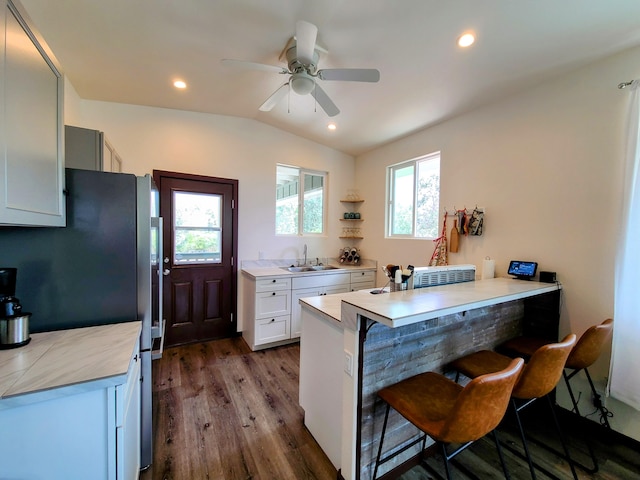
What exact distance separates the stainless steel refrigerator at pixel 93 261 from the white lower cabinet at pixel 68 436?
56 cm

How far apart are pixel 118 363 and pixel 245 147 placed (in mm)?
3170

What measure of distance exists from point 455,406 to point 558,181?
85.3 inches

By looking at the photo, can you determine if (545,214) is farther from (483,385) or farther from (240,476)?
(240,476)

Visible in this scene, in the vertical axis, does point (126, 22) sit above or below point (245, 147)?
above

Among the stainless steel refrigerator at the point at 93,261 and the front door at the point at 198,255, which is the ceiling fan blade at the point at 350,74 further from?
the front door at the point at 198,255

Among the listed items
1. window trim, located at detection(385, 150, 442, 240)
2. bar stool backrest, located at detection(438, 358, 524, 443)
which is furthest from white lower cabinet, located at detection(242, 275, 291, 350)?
bar stool backrest, located at detection(438, 358, 524, 443)

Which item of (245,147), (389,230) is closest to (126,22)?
(245,147)

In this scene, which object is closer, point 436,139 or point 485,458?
point 485,458

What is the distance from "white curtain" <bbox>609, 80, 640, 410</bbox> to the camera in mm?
1726

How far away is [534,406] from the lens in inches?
90.1

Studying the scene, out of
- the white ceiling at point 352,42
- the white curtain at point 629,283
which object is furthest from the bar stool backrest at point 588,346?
the white ceiling at point 352,42

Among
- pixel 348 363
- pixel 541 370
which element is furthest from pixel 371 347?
pixel 541 370

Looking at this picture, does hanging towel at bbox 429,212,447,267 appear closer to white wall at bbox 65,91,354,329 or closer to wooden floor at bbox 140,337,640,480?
wooden floor at bbox 140,337,640,480

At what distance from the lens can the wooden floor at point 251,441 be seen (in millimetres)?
1599
